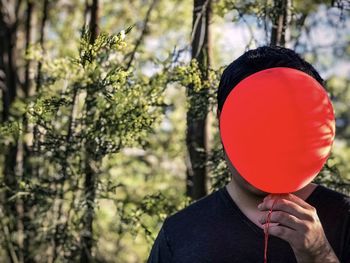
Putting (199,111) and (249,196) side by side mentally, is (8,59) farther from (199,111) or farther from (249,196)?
(249,196)

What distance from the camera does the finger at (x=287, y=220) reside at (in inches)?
58.1

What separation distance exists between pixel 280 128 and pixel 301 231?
26 cm

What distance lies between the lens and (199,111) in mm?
2969

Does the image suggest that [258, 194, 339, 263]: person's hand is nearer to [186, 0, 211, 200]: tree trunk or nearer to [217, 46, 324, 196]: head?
[217, 46, 324, 196]: head

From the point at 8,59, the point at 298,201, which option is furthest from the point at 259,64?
the point at 8,59

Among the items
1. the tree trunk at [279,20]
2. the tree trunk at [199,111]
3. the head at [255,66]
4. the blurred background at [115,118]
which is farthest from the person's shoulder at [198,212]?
the tree trunk at [279,20]

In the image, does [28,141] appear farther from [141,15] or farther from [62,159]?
[141,15]

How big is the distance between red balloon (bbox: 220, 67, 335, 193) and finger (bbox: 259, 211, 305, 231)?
0.31 ft

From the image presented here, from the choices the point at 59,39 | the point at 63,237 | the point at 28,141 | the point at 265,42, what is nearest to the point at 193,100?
the point at 265,42

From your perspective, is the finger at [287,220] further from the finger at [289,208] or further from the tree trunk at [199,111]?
the tree trunk at [199,111]

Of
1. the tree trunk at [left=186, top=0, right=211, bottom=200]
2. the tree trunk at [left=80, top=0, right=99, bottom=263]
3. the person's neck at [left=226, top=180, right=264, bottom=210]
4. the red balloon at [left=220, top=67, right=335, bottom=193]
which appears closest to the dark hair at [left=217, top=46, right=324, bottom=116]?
the red balloon at [left=220, top=67, right=335, bottom=193]

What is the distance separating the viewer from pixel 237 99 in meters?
1.59

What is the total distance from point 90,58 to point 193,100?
0.86 metres

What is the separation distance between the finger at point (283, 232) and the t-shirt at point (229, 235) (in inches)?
8.7
